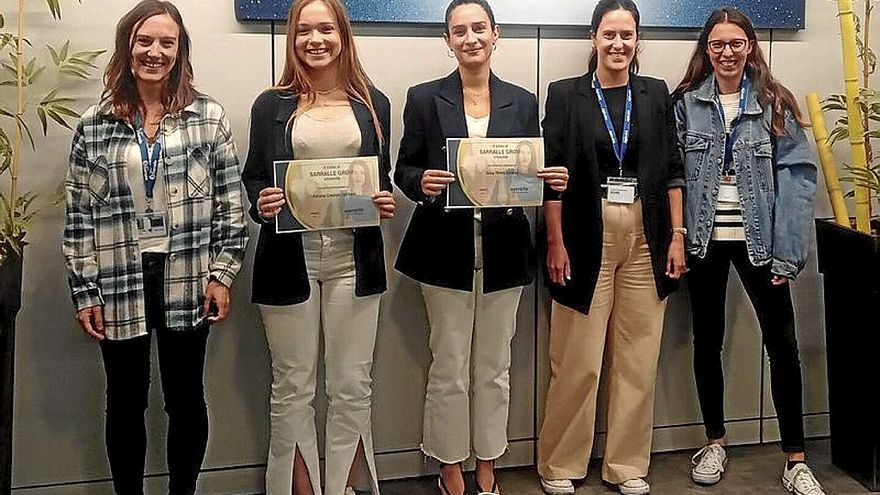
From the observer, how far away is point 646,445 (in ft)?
10.9

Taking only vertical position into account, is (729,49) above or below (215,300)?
above

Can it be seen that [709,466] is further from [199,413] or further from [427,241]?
[199,413]

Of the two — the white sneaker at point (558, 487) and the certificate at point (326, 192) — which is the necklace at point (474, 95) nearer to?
the certificate at point (326, 192)

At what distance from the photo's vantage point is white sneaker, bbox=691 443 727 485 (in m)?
3.36

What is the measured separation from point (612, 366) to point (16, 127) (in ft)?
7.18

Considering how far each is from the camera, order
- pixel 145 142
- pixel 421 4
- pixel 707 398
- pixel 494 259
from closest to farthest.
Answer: pixel 145 142
pixel 494 259
pixel 421 4
pixel 707 398

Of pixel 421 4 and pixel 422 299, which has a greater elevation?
pixel 421 4

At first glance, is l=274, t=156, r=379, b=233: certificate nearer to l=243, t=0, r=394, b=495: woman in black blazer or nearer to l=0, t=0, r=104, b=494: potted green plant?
l=243, t=0, r=394, b=495: woman in black blazer

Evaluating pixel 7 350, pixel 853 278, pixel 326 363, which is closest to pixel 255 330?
pixel 326 363

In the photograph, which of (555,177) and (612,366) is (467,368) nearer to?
(612,366)

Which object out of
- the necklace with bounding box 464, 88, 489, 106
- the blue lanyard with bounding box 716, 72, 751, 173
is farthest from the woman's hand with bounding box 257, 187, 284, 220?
the blue lanyard with bounding box 716, 72, 751, 173

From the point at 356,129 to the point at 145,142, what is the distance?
2.00 feet

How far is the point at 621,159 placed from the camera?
10.1 feet

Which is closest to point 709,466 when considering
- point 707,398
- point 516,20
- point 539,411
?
point 707,398
